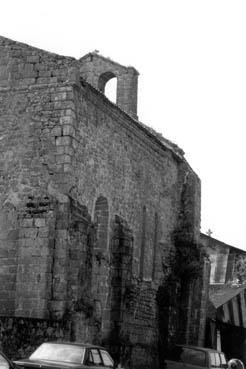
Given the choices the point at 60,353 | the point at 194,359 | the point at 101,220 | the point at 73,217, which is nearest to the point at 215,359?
the point at 194,359

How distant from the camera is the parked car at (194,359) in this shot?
21750 mm

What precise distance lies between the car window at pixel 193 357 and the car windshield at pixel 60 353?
260 inches

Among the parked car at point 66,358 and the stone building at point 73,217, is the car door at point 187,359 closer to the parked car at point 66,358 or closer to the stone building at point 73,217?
the stone building at point 73,217

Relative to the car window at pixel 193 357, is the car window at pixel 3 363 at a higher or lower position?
lower

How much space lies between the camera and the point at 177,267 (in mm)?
29094

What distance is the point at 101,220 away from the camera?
24062 mm

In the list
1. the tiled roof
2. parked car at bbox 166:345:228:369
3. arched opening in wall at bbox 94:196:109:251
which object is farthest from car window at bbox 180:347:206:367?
the tiled roof

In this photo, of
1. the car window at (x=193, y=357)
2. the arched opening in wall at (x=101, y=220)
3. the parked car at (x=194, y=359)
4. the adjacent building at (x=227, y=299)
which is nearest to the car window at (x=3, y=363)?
the parked car at (x=194, y=359)

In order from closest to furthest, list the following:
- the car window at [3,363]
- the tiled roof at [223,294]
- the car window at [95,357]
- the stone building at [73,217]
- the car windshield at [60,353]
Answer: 1. the car window at [3,363]
2. the car windshield at [60,353]
3. the car window at [95,357]
4. the stone building at [73,217]
5. the tiled roof at [223,294]

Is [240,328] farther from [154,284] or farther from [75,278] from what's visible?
[75,278]

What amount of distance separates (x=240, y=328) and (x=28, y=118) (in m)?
16.0

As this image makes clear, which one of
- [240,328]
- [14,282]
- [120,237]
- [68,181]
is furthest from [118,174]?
[240,328]

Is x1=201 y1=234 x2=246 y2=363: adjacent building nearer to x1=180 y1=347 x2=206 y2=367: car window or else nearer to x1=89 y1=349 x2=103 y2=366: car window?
x1=180 y1=347 x2=206 y2=367: car window

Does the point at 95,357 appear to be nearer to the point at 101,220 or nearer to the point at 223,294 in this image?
the point at 101,220
